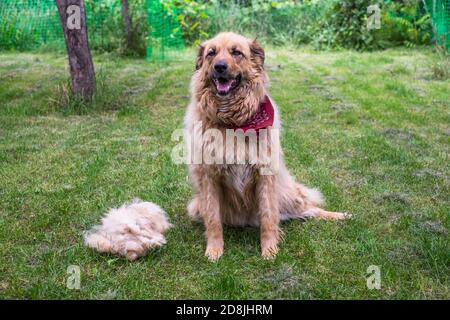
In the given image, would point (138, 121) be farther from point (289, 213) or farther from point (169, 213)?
point (289, 213)

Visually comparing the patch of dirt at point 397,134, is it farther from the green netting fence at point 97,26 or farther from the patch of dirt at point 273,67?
the green netting fence at point 97,26

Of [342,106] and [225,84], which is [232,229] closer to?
[225,84]

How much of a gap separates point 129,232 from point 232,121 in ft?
3.14

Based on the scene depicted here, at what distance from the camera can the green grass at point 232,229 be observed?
2814 mm

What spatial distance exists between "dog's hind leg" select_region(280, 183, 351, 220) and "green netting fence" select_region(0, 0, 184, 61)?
8032 millimetres

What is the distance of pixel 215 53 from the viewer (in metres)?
3.26

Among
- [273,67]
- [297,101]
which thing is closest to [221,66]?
[297,101]

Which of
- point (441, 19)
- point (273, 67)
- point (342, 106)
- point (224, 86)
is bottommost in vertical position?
point (342, 106)

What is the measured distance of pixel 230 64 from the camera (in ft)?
10.3

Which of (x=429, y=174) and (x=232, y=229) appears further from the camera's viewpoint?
(x=429, y=174)

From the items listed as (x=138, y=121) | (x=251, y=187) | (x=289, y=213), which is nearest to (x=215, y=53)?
(x=251, y=187)

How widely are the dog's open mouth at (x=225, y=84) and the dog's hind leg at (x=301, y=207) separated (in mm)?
880

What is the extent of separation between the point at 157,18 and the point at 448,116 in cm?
735

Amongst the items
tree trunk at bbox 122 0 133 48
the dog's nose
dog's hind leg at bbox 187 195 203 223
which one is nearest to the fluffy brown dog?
the dog's nose
